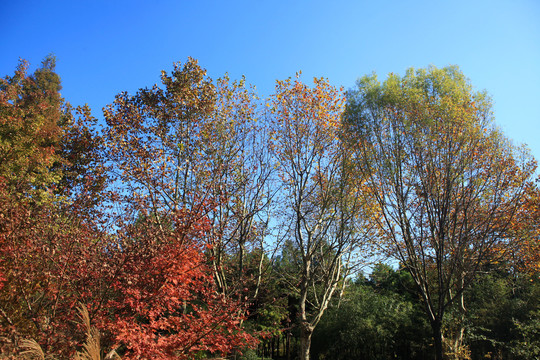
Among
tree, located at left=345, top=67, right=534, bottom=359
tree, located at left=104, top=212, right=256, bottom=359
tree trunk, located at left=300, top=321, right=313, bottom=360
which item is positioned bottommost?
tree trunk, located at left=300, top=321, right=313, bottom=360

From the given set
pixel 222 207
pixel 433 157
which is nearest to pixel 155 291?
pixel 222 207

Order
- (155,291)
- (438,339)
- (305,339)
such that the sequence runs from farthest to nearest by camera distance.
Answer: (305,339) → (438,339) → (155,291)

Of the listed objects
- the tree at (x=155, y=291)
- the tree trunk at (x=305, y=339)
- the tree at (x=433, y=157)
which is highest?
the tree at (x=433, y=157)

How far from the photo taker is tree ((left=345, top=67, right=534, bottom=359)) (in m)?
7.06

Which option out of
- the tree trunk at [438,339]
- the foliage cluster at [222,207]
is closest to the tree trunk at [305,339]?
the foliage cluster at [222,207]

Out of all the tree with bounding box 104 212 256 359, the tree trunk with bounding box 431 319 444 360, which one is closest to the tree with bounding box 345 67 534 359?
the tree trunk with bounding box 431 319 444 360

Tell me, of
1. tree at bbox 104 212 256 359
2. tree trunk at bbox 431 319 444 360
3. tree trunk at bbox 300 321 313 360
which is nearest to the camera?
tree at bbox 104 212 256 359

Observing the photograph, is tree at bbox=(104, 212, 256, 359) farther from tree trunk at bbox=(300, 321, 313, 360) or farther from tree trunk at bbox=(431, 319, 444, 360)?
tree trunk at bbox=(431, 319, 444, 360)

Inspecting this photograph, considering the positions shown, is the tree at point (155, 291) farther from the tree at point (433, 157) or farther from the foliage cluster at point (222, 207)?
the tree at point (433, 157)

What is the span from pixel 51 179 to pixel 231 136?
6031mm

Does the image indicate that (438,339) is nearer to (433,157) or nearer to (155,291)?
(433,157)

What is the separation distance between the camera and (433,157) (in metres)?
7.45

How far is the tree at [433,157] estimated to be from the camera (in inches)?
278

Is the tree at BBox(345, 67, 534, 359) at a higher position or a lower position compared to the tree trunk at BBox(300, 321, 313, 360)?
higher
